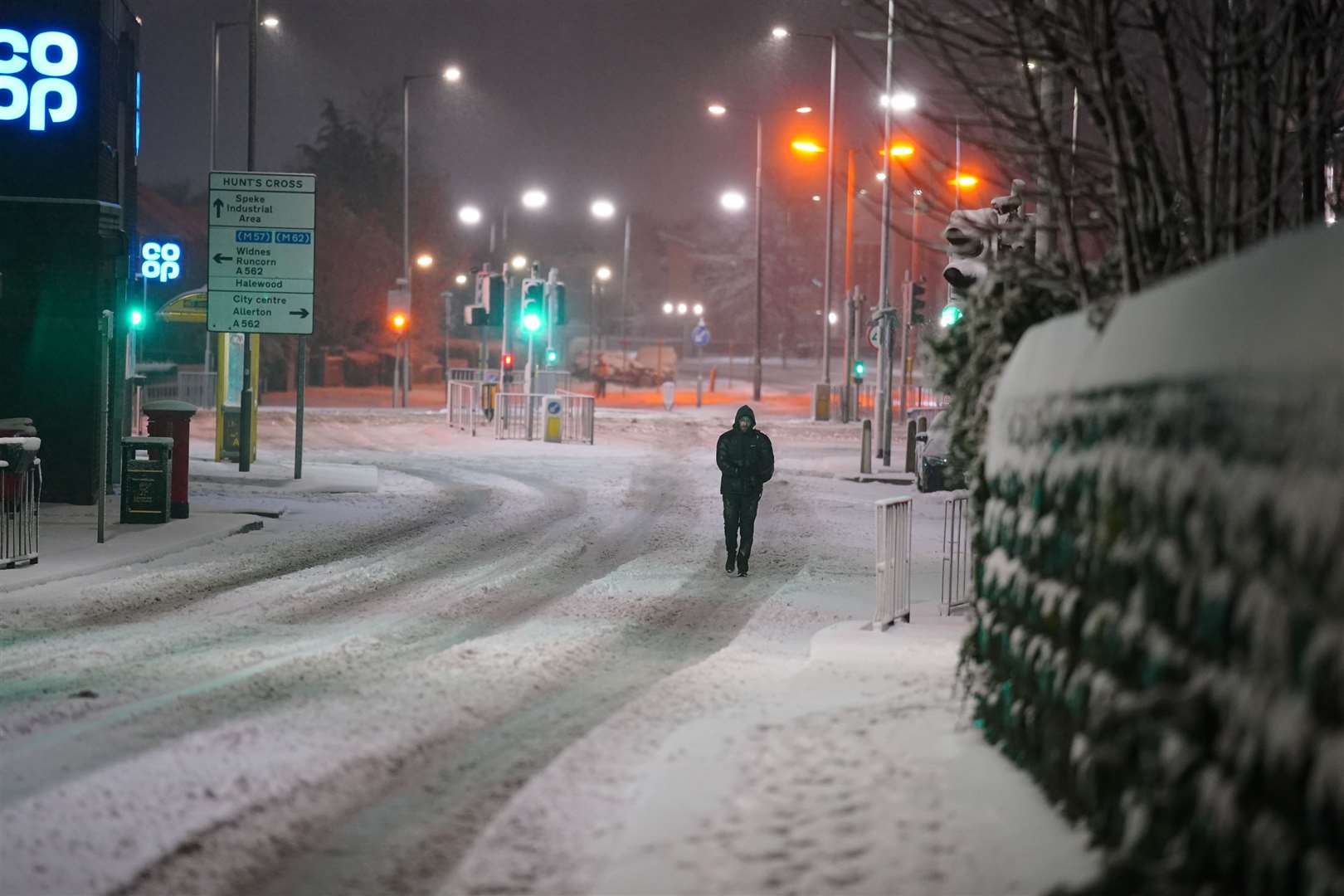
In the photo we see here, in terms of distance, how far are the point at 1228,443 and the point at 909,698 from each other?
16.8 feet

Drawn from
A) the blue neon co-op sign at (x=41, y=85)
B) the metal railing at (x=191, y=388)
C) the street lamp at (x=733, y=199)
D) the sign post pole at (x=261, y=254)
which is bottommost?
Result: the metal railing at (x=191, y=388)

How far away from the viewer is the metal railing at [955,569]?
532 inches

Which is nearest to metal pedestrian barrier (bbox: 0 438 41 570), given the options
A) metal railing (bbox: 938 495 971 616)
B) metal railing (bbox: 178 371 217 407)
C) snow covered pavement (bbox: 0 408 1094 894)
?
snow covered pavement (bbox: 0 408 1094 894)

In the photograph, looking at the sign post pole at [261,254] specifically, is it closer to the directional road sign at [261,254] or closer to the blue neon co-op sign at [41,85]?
the directional road sign at [261,254]

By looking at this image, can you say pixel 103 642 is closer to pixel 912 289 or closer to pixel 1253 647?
pixel 1253 647

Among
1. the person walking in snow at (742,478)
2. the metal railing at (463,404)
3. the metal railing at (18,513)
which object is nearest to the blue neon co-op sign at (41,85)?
the metal railing at (18,513)

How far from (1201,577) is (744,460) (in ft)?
41.2

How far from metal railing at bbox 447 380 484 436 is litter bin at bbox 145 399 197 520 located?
2176 cm

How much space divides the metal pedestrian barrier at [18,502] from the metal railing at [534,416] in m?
21.9

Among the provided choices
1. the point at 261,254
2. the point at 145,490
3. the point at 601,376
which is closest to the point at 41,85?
the point at 261,254

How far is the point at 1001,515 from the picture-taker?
23.2 feet

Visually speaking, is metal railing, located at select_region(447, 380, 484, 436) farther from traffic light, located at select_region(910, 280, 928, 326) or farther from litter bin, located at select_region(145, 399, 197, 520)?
litter bin, located at select_region(145, 399, 197, 520)

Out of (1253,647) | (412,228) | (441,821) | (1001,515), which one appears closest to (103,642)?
(441,821)

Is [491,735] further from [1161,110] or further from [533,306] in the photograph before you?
[533,306]
